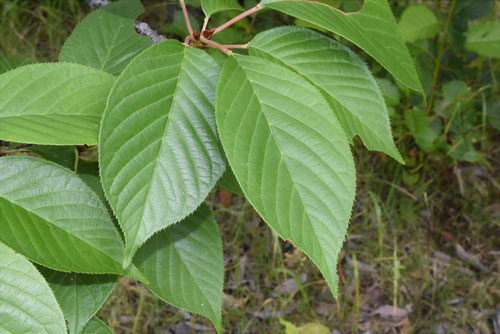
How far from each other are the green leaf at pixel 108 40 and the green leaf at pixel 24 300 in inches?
19.2

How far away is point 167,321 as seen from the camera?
7.73 ft

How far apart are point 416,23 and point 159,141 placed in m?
1.87

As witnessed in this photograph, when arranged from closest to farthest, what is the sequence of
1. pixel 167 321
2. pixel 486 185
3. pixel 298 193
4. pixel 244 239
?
pixel 298 193, pixel 167 321, pixel 244 239, pixel 486 185

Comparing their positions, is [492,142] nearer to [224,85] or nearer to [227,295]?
[227,295]

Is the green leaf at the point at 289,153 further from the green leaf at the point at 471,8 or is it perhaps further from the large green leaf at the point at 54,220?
the green leaf at the point at 471,8

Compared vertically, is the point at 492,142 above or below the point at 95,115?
below

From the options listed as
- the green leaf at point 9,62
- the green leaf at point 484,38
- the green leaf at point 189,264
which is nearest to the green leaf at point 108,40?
the green leaf at point 9,62

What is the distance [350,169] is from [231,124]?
156 mm

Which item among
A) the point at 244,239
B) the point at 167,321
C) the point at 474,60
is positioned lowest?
the point at 167,321

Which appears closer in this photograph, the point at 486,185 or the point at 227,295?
the point at 227,295

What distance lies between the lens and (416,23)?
2199 mm

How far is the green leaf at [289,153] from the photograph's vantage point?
0.60 m

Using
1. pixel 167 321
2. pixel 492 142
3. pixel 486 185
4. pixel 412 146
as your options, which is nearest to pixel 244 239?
pixel 167 321

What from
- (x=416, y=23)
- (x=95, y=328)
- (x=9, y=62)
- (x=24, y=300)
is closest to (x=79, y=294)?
(x=95, y=328)
